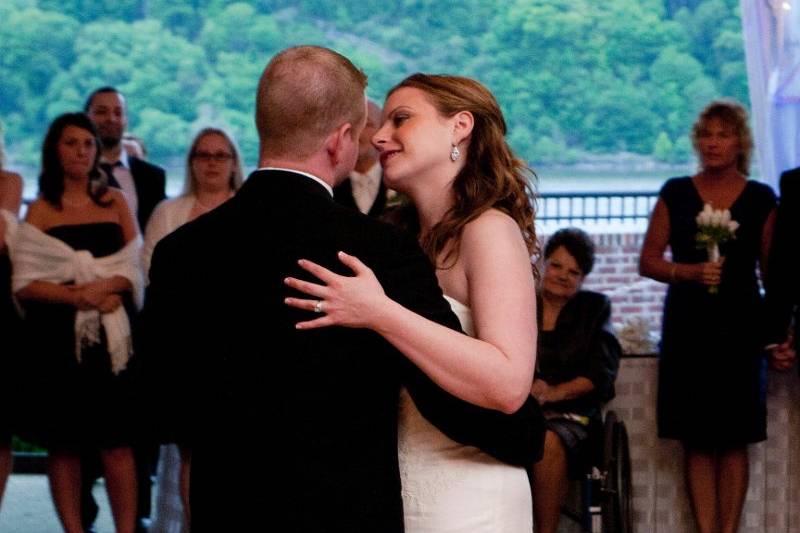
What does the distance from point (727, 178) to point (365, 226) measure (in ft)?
10.9

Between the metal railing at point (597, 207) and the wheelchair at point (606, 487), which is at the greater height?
the metal railing at point (597, 207)

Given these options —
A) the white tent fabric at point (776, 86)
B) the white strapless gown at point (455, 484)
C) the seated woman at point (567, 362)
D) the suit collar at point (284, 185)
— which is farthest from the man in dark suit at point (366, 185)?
the suit collar at point (284, 185)

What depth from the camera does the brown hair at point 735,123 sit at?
4969 millimetres

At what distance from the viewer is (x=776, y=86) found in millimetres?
5477

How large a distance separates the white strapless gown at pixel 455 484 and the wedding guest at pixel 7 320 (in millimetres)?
2959

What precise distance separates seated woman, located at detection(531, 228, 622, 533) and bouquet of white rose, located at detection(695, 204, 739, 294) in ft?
1.36

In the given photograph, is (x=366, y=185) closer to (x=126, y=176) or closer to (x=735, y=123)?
(x=126, y=176)

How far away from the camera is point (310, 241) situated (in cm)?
194

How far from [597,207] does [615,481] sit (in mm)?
3653

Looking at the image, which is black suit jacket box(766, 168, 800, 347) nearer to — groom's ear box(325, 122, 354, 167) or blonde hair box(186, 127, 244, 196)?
blonde hair box(186, 127, 244, 196)

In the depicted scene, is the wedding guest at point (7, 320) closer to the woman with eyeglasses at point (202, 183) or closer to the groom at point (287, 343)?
the woman with eyeglasses at point (202, 183)

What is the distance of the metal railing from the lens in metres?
7.89

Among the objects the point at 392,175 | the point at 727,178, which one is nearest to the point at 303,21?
the point at 727,178

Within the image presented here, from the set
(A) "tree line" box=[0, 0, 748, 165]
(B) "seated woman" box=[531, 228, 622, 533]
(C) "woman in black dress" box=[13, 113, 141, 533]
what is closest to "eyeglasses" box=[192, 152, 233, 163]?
(C) "woman in black dress" box=[13, 113, 141, 533]
